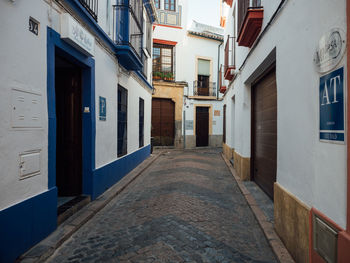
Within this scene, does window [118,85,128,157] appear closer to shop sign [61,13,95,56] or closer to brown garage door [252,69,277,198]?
shop sign [61,13,95,56]

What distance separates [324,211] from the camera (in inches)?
80.8

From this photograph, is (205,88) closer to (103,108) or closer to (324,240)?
(103,108)

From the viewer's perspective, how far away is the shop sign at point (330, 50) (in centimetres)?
181

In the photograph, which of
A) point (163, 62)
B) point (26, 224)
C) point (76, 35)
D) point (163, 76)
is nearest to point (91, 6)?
point (76, 35)

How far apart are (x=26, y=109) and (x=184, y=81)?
14.2m

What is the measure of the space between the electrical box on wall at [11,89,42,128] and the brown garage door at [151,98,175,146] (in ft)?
42.5

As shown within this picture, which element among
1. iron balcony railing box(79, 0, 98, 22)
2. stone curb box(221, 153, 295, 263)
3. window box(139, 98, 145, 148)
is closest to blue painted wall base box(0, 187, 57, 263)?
stone curb box(221, 153, 295, 263)

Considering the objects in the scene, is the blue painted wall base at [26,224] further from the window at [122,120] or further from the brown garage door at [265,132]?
the brown garage door at [265,132]

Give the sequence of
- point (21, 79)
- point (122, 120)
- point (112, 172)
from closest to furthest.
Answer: point (21, 79) → point (112, 172) → point (122, 120)

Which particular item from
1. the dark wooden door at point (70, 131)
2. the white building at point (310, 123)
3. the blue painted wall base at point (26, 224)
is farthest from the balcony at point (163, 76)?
the blue painted wall base at point (26, 224)

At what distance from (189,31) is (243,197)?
14.4 m

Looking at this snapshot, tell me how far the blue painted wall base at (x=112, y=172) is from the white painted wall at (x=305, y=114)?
3.66 meters

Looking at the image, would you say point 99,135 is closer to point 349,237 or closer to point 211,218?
point 211,218

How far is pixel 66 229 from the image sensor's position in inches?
137
